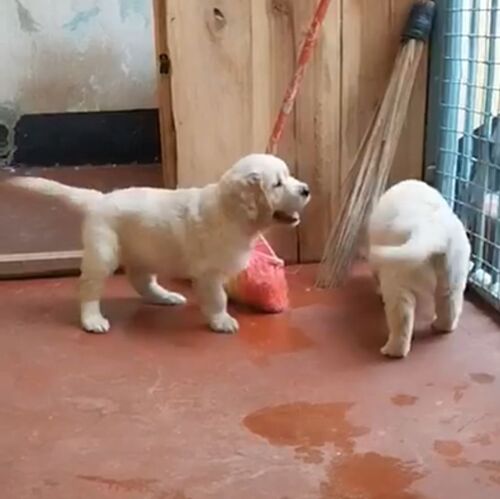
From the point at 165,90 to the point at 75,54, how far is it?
1.81 meters

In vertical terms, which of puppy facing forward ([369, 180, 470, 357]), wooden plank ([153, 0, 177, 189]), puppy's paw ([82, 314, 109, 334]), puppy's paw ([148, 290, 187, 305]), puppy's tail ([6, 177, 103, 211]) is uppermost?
wooden plank ([153, 0, 177, 189])

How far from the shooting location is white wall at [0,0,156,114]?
398cm

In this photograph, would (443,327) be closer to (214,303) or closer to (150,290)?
(214,303)

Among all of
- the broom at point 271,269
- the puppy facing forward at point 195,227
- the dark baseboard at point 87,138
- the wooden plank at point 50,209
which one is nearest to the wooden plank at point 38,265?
the wooden plank at point 50,209

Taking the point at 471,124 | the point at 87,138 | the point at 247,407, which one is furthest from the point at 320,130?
the point at 87,138

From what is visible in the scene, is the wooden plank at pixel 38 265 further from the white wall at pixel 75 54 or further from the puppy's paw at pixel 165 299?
the white wall at pixel 75 54

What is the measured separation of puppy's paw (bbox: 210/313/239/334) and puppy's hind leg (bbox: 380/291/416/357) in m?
0.36

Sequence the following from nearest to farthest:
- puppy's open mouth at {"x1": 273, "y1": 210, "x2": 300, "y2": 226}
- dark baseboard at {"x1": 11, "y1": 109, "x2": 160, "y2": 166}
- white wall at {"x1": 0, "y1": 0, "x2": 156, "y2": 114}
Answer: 1. puppy's open mouth at {"x1": 273, "y1": 210, "x2": 300, "y2": 226}
2. white wall at {"x1": 0, "y1": 0, "x2": 156, "y2": 114}
3. dark baseboard at {"x1": 11, "y1": 109, "x2": 160, "y2": 166}

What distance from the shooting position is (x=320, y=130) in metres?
2.41

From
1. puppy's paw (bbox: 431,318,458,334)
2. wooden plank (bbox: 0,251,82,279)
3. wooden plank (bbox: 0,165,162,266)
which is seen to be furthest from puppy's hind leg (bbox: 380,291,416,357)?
wooden plank (bbox: 0,251,82,279)

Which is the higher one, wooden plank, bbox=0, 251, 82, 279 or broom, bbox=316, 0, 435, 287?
broom, bbox=316, 0, 435, 287

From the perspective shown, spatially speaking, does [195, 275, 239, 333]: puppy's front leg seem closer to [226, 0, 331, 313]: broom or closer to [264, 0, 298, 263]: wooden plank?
[226, 0, 331, 313]: broom

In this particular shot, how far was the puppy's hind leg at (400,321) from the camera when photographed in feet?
5.92

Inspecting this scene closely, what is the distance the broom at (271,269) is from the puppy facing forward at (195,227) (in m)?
0.11
